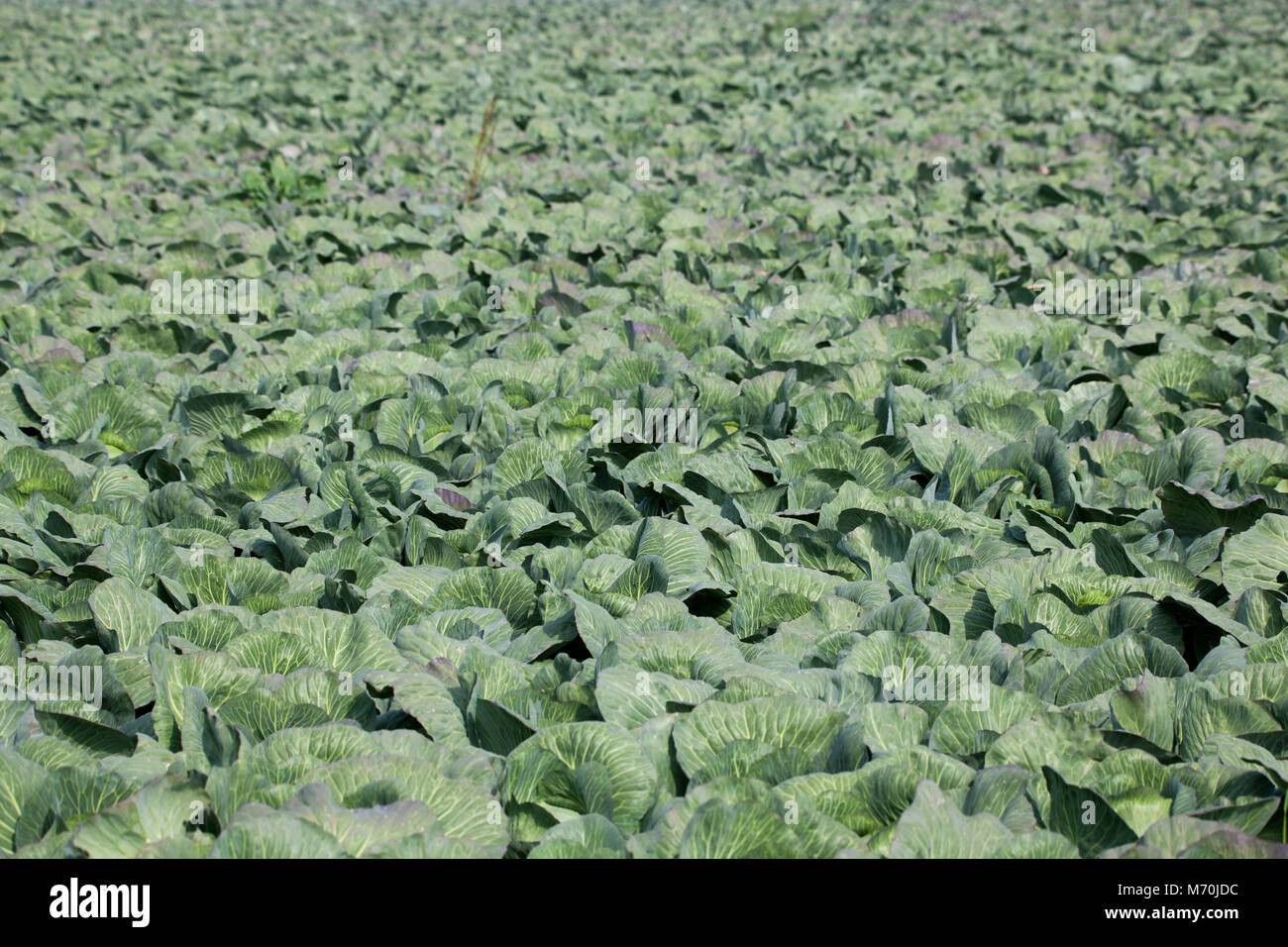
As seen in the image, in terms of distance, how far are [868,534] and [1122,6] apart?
15283 millimetres

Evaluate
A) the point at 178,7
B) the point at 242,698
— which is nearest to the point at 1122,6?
the point at 178,7

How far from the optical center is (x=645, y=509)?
3.19 m

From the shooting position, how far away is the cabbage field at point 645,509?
6.27 ft

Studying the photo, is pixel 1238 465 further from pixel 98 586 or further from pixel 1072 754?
pixel 98 586

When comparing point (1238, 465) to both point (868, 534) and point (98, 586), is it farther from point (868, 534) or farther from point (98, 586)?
point (98, 586)

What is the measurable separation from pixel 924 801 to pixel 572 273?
403 centimetres

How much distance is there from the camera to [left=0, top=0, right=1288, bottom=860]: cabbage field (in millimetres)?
1911

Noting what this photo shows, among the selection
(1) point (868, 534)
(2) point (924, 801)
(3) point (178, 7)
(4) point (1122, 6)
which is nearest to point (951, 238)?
(1) point (868, 534)
